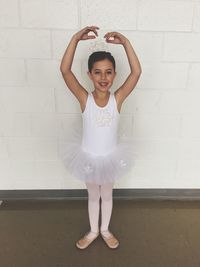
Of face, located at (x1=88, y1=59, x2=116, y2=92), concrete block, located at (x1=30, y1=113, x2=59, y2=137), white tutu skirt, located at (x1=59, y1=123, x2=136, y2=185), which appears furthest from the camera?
concrete block, located at (x1=30, y1=113, x2=59, y2=137)

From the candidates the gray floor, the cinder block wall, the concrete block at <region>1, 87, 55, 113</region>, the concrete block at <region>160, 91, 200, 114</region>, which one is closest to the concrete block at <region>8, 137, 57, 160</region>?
the cinder block wall

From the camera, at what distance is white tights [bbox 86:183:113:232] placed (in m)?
1.42

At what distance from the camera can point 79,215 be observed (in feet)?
5.59

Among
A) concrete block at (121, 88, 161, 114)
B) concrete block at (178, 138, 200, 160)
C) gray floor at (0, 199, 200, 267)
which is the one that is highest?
concrete block at (121, 88, 161, 114)

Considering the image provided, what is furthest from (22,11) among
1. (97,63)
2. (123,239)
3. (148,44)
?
(123,239)

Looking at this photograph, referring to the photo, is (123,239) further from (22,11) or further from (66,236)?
(22,11)

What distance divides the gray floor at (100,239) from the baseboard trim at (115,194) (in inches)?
1.6

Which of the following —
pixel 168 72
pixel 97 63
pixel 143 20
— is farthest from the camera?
pixel 168 72

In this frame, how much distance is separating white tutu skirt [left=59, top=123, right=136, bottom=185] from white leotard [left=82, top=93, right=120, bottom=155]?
3cm

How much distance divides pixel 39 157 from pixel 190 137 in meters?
0.92

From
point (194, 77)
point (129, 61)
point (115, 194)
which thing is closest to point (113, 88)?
point (129, 61)

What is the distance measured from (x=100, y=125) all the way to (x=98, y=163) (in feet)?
0.58

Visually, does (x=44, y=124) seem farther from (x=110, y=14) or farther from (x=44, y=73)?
(x=110, y=14)

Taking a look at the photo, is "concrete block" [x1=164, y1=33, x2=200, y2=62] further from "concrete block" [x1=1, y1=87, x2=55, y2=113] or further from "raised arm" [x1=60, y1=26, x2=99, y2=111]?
"concrete block" [x1=1, y1=87, x2=55, y2=113]
